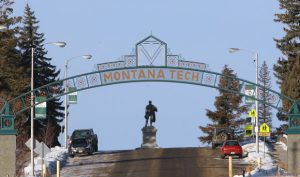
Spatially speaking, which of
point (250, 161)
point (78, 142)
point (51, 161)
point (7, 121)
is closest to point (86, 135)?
point (78, 142)

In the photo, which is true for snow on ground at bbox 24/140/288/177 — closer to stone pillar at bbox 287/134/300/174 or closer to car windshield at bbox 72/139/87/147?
stone pillar at bbox 287/134/300/174

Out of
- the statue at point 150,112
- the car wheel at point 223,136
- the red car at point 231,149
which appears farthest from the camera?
the statue at point 150,112

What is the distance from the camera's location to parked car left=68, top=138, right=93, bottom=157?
233 ft

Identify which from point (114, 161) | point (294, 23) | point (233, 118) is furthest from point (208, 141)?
point (114, 161)

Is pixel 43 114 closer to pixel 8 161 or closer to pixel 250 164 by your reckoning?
pixel 8 161

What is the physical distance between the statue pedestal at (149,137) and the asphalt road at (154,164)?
1945 mm

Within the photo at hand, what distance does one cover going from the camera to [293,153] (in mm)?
54594

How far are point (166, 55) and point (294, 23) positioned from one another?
47716 millimetres

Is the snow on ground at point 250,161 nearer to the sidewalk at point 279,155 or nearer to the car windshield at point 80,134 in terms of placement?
the sidewalk at point 279,155

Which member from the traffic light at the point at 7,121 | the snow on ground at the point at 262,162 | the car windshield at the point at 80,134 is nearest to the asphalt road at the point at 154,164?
the snow on ground at the point at 262,162

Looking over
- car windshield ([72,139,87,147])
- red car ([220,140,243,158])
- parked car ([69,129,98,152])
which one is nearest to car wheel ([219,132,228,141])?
red car ([220,140,243,158])

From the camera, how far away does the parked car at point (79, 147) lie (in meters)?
70.9

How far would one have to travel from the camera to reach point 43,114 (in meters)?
56.2

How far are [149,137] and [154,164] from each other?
1634 cm
